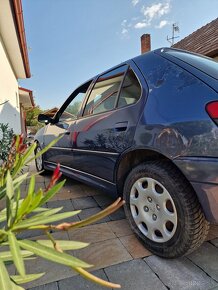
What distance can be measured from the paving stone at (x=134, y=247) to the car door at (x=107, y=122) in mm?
531

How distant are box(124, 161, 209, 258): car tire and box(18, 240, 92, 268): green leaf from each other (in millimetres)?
969

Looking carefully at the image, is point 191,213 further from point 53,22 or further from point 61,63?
point 61,63

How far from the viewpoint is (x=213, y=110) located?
48.1 inches

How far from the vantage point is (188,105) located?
4.40 feet

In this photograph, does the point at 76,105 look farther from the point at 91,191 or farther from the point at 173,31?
the point at 173,31

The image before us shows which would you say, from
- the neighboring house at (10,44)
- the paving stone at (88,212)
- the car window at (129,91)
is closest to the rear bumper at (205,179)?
the car window at (129,91)

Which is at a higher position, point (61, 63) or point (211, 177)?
point (61, 63)

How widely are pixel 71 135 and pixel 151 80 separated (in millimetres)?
1364

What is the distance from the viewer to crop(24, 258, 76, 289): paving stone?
1350 mm

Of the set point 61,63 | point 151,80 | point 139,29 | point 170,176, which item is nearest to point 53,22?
point 61,63

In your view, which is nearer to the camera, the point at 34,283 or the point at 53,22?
the point at 34,283

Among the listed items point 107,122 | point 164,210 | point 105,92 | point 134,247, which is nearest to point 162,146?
point 164,210

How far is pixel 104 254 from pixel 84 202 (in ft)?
3.63

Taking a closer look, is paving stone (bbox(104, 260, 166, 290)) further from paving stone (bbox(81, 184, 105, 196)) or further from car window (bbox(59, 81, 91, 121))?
car window (bbox(59, 81, 91, 121))
